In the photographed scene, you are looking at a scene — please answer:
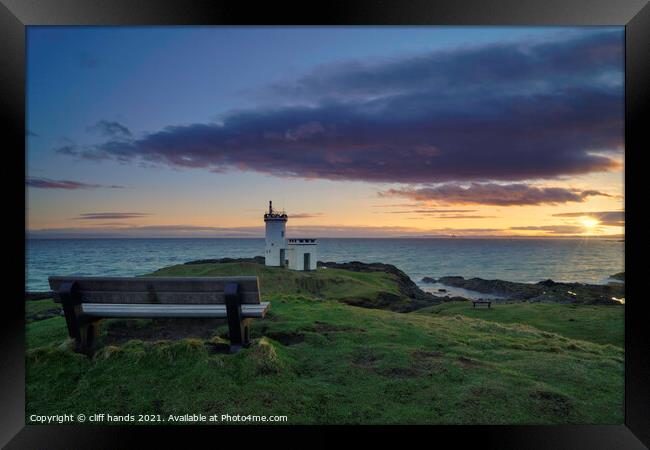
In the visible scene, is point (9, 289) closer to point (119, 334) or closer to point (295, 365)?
point (119, 334)

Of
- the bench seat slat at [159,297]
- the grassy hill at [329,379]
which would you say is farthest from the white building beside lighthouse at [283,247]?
the bench seat slat at [159,297]

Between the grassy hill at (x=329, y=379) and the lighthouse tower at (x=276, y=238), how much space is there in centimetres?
2586

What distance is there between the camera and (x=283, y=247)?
32.6m

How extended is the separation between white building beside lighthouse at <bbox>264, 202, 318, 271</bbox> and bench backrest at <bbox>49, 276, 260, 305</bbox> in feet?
88.4

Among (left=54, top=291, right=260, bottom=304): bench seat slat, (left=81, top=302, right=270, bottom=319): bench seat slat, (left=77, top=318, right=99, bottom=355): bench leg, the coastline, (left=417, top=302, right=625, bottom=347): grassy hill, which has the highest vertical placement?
(left=54, top=291, right=260, bottom=304): bench seat slat

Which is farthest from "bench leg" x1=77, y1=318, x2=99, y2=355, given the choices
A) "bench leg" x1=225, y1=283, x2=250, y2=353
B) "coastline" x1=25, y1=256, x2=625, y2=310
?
"coastline" x1=25, y1=256, x2=625, y2=310

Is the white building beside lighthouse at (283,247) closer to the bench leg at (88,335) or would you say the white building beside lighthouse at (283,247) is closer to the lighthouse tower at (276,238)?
the lighthouse tower at (276,238)

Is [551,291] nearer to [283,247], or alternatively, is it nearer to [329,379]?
[283,247]

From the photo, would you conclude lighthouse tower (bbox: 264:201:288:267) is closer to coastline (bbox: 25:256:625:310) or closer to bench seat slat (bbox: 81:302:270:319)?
coastline (bbox: 25:256:625:310)

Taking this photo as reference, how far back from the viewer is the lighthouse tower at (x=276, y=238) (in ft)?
105

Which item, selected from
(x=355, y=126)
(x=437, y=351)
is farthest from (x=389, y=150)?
(x=437, y=351)

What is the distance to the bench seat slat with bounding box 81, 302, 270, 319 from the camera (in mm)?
4996

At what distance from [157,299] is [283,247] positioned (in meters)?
27.6

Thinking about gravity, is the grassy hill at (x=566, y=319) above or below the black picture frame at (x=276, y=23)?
below
